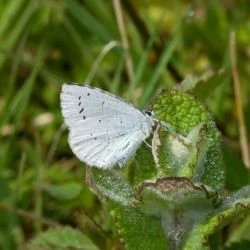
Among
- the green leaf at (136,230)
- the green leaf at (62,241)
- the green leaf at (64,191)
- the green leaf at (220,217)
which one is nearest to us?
the green leaf at (220,217)

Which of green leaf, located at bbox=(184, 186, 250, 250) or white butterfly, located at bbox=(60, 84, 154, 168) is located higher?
white butterfly, located at bbox=(60, 84, 154, 168)

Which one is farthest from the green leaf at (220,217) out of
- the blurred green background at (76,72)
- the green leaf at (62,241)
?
the blurred green background at (76,72)

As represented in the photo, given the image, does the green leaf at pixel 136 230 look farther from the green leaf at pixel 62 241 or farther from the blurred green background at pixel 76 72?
the blurred green background at pixel 76 72

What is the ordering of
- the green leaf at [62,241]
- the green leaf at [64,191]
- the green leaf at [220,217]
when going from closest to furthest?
the green leaf at [220,217] → the green leaf at [62,241] → the green leaf at [64,191]

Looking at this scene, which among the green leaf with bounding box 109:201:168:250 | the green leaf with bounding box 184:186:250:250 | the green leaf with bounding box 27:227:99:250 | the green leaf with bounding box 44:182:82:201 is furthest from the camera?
the green leaf with bounding box 44:182:82:201

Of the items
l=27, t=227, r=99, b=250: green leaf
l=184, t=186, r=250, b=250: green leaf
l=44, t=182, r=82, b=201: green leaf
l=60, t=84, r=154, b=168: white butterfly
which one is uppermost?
l=60, t=84, r=154, b=168: white butterfly

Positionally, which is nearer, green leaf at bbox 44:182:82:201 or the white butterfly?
the white butterfly

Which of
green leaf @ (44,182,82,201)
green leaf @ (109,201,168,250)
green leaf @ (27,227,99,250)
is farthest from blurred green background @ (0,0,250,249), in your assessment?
green leaf @ (109,201,168,250)

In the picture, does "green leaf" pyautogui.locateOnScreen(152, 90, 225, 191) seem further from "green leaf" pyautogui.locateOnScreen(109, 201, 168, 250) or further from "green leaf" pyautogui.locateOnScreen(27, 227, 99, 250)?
"green leaf" pyautogui.locateOnScreen(27, 227, 99, 250)
